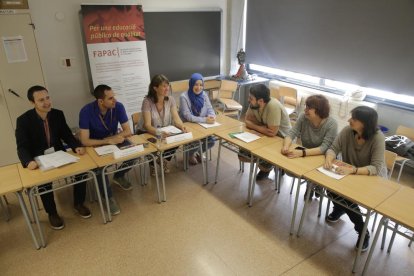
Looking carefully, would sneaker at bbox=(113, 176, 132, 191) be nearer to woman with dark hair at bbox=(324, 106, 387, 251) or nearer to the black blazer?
the black blazer

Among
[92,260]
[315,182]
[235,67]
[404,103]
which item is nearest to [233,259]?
[315,182]

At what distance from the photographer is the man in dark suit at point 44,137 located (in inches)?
105

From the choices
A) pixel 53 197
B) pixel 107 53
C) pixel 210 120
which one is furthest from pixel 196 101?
pixel 53 197

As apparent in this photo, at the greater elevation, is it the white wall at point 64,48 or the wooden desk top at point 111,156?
the white wall at point 64,48

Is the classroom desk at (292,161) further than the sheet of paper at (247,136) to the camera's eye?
No

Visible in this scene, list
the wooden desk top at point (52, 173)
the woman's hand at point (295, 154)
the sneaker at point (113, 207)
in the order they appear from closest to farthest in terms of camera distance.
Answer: the wooden desk top at point (52, 173)
the woman's hand at point (295, 154)
the sneaker at point (113, 207)

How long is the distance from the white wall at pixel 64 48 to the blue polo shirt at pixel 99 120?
4.19 feet

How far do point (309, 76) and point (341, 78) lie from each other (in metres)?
0.70

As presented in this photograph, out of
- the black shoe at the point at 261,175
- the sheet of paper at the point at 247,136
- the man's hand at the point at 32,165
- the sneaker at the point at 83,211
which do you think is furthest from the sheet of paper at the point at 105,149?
the black shoe at the point at 261,175

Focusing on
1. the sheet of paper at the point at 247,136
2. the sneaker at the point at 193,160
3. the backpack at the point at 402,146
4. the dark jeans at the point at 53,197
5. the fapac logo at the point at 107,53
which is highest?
the fapac logo at the point at 107,53

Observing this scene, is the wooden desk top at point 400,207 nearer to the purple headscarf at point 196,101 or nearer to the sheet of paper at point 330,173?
the sheet of paper at point 330,173

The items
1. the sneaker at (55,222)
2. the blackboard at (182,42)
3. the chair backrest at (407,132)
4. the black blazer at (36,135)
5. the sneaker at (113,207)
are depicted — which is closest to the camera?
the black blazer at (36,135)

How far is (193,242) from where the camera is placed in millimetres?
2750

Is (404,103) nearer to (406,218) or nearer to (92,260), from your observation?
(406,218)
